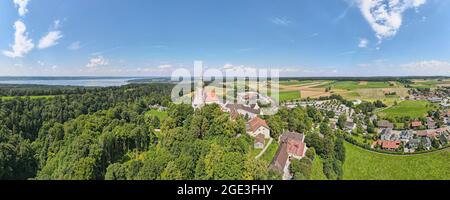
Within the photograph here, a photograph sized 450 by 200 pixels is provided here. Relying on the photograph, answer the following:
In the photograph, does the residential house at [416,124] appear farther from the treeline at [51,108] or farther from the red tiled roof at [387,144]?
the treeline at [51,108]

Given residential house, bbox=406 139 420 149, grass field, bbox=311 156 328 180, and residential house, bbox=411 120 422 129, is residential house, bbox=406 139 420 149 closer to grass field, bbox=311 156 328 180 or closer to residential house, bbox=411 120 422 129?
residential house, bbox=411 120 422 129

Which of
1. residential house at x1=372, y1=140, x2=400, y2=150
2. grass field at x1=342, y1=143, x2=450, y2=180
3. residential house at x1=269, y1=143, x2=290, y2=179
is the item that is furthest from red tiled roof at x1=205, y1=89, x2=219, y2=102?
residential house at x1=372, y1=140, x2=400, y2=150

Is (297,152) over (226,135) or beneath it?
beneath

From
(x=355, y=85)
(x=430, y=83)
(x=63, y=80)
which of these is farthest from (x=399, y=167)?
(x=63, y=80)

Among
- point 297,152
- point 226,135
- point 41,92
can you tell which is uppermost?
point 41,92
